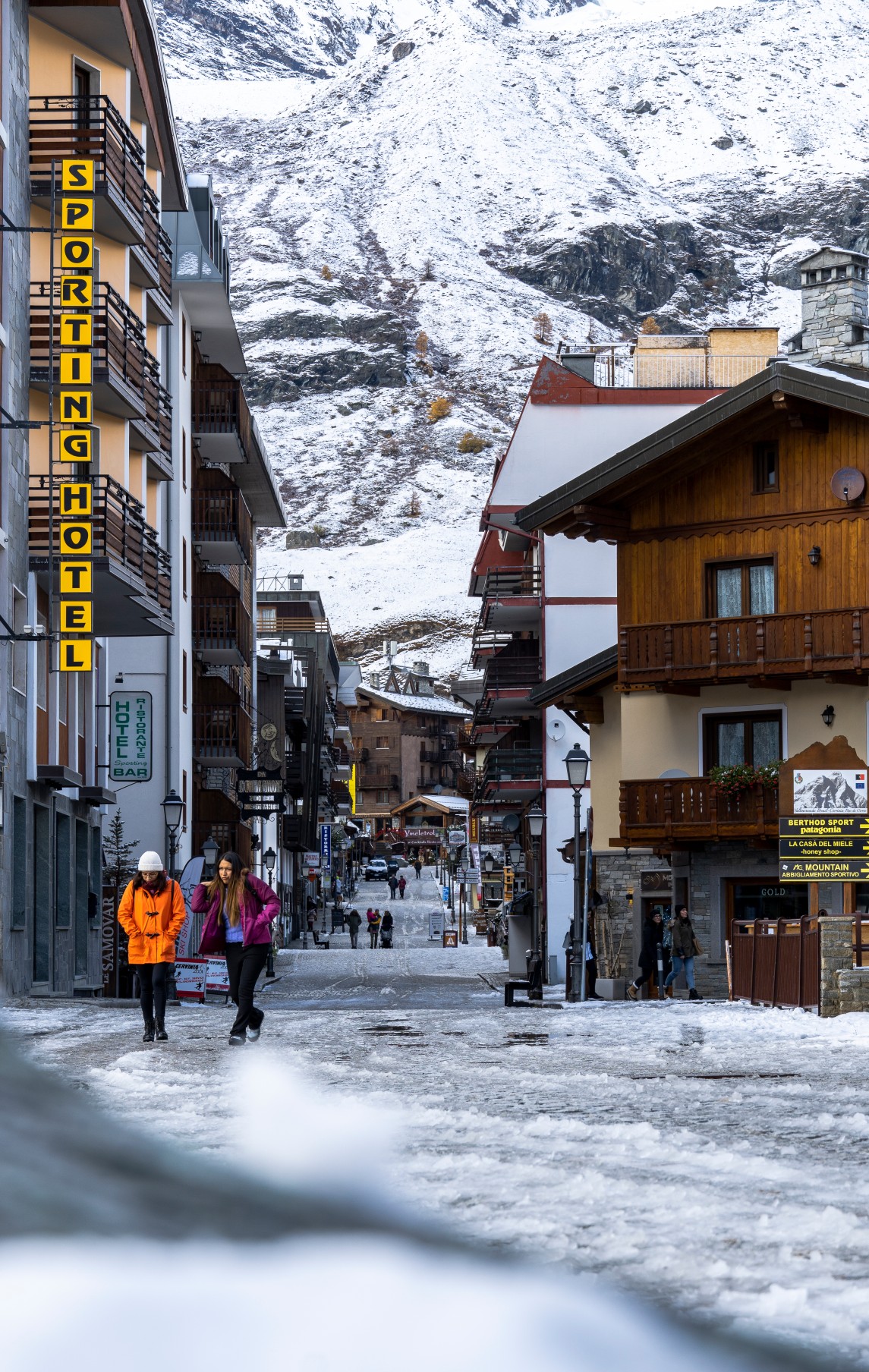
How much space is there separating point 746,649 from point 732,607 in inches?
59.0

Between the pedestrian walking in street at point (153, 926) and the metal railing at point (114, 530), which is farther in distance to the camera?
the metal railing at point (114, 530)

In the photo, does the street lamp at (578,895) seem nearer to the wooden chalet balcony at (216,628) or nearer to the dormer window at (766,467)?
the dormer window at (766,467)

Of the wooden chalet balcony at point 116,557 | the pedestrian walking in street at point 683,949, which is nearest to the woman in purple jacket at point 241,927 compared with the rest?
the wooden chalet balcony at point 116,557

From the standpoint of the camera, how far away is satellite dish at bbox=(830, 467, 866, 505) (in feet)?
114

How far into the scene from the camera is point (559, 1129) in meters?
9.05

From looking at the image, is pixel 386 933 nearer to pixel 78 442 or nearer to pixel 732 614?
pixel 732 614

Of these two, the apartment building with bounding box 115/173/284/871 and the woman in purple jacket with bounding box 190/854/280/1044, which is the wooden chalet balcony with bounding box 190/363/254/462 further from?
the woman in purple jacket with bounding box 190/854/280/1044

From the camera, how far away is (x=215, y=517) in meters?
52.5

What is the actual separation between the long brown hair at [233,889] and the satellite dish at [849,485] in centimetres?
2002

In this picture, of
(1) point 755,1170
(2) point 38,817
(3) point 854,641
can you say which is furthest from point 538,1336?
(3) point 854,641

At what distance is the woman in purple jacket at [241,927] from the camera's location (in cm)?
1658

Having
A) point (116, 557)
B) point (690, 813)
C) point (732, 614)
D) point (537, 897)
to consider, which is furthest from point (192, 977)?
point (537, 897)

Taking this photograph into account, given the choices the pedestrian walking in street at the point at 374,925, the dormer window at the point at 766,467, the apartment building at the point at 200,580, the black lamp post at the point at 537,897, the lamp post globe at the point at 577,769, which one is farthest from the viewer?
the pedestrian walking in street at the point at 374,925

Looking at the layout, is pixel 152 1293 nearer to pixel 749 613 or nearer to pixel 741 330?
pixel 749 613
